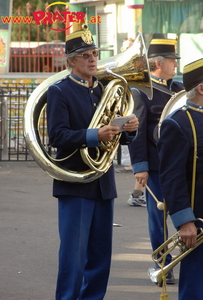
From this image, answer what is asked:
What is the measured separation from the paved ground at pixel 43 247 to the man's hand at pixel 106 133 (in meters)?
1.48

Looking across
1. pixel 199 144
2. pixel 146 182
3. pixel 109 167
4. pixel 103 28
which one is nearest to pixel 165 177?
pixel 199 144

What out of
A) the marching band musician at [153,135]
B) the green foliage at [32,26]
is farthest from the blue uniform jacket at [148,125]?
the green foliage at [32,26]

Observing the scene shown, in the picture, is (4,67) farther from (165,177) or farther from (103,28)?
(165,177)

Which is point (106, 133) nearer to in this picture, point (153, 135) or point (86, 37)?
point (86, 37)

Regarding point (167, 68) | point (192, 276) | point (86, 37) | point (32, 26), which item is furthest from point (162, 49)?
point (32, 26)

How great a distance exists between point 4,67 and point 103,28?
3.20 m

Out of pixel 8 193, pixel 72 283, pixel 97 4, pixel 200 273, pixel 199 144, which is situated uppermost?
pixel 97 4

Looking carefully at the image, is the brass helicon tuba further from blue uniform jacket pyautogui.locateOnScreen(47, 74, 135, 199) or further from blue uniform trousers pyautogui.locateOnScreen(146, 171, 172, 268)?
blue uniform trousers pyautogui.locateOnScreen(146, 171, 172, 268)

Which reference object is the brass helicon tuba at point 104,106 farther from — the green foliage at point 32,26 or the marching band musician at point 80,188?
Result: the green foliage at point 32,26

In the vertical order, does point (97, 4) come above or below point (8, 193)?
above

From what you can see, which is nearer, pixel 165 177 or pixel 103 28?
pixel 165 177

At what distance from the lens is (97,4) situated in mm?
14938

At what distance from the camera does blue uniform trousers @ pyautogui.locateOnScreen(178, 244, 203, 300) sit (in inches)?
143

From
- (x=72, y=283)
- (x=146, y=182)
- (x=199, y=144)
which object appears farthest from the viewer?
(x=146, y=182)
